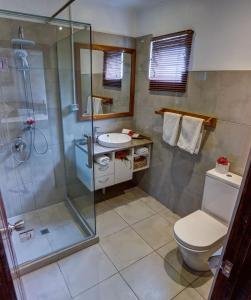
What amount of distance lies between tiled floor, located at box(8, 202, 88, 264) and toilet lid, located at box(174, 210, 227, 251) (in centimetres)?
104

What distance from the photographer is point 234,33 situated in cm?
176

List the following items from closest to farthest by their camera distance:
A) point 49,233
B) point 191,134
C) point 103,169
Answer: point 191,134
point 49,233
point 103,169

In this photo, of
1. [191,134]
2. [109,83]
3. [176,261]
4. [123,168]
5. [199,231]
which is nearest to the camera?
[199,231]

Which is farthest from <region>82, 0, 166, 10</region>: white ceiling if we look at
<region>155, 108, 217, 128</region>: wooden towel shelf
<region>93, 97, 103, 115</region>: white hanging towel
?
<region>155, 108, 217, 128</region>: wooden towel shelf

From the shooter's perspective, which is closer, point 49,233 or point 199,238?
point 199,238

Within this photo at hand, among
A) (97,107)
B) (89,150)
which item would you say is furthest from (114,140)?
(89,150)

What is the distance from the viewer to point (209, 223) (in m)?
1.92

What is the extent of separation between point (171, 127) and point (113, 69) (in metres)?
1.16

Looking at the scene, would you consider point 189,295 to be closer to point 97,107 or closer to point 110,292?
point 110,292

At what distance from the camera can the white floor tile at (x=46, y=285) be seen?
170 centimetres

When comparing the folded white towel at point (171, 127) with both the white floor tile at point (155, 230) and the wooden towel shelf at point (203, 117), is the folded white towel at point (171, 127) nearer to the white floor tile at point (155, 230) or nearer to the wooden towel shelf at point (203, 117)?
the wooden towel shelf at point (203, 117)

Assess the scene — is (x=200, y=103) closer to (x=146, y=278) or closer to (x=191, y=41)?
(x=191, y=41)

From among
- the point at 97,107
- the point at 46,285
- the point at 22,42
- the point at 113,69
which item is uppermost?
the point at 22,42

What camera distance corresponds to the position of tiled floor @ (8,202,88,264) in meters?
2.06
